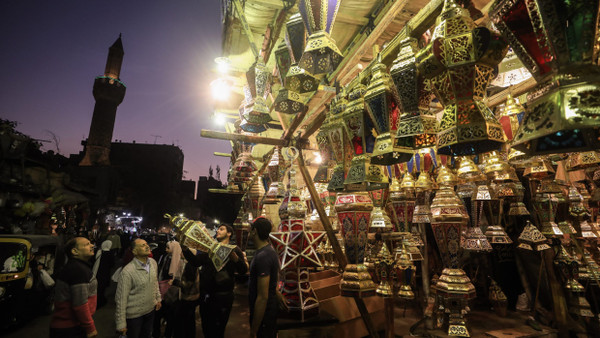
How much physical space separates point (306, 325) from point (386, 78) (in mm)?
2741

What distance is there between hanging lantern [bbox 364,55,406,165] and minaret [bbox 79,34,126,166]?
1548 inches

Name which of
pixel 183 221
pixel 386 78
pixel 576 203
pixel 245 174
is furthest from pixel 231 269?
pixel 576 203

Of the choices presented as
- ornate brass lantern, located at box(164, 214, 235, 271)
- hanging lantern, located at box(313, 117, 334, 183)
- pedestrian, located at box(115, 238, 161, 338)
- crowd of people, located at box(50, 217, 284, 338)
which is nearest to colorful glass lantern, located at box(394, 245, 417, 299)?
hanging lantern, located at box(313, 117, 334, 183)

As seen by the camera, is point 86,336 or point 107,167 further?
point 107,167

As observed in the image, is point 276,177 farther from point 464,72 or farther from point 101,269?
point 101,269

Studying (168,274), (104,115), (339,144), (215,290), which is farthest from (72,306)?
(104,115)

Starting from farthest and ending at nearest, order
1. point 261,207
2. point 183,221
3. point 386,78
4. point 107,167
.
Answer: point 107,167 < point 261,207 < point 183,221 < point 386,78

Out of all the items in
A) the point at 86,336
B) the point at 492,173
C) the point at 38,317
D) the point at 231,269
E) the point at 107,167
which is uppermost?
the point at 107,167

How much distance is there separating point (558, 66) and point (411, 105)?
0.63m

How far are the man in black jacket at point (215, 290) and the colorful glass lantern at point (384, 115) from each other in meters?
2.41

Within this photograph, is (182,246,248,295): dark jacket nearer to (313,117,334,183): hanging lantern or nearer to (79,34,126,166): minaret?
(313,117,334,183): hanging lantern

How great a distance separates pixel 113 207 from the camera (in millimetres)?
32031

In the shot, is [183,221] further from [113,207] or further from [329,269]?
[113,207]

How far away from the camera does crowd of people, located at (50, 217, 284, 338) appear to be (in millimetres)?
2727
